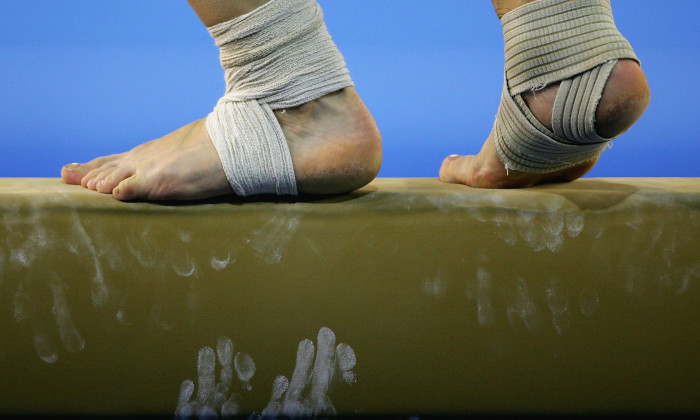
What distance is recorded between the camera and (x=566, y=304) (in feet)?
2.33

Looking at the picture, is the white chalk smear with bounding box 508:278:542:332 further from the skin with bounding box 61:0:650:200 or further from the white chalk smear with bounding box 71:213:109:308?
the white chalk smear with bounding box 71:213:109:308

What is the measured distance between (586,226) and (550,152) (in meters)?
0.13

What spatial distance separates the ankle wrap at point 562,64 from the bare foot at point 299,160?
0.59ft

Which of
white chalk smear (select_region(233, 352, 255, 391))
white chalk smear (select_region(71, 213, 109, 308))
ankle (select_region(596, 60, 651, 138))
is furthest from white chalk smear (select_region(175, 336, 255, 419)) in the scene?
ankle (select_region(596, 60, 651, 138))

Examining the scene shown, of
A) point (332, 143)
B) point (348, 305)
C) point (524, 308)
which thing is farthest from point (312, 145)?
point (524, 308)

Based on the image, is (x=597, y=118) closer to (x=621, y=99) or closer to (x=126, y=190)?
(x=621, y=99)

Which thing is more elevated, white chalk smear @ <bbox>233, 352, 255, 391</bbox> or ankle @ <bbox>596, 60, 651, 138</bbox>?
ankle @ <bbox>596, 60, 651, 138</bbox>

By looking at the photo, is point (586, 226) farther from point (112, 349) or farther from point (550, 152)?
point (112, 349)

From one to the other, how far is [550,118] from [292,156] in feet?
0.98

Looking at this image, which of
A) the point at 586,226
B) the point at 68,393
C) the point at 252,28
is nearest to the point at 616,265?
the point at 586,226

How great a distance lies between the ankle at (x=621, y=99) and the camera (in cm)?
74

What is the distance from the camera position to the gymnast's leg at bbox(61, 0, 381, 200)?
0.72m

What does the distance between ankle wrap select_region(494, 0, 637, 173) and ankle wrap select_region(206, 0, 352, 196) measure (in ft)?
0.67

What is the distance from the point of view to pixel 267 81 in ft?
2.49
